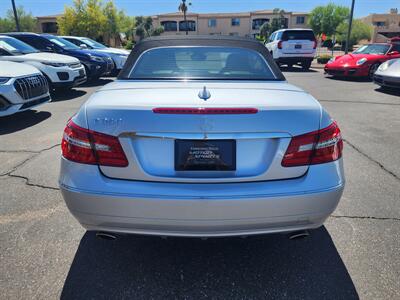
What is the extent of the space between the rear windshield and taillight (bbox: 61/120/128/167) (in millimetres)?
16541

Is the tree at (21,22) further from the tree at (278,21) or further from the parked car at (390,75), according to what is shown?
the parked car at (390,75)

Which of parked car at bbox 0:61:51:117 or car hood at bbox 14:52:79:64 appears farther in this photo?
car hood at bbox 14:52:79:64

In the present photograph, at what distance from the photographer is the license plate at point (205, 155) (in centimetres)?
193

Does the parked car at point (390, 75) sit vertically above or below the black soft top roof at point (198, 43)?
below

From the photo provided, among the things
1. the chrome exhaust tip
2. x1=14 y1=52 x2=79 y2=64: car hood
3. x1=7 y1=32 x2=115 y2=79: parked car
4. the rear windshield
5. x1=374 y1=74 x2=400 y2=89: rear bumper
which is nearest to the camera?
the chrome exhaust tip

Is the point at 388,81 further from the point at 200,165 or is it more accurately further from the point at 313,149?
the point at 200,165

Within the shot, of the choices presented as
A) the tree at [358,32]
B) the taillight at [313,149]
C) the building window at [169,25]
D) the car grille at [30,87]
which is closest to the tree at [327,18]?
the tree at [358,32]

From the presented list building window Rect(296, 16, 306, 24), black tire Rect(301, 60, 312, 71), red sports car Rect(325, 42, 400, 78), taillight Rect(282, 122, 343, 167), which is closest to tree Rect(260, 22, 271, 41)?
building window Rect(296, 16, 306, 24)

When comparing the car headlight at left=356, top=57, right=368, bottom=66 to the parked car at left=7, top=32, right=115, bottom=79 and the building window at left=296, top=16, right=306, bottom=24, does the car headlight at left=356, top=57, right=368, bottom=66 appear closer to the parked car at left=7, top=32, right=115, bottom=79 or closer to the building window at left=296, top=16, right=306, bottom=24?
the parked car at left=7, top=32, right=115, bottom=79

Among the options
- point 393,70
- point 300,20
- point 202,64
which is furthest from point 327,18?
point 202,64

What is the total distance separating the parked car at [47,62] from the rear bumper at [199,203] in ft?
25.6

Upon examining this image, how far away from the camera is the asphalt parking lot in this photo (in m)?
2.22

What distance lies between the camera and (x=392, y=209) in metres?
3.26

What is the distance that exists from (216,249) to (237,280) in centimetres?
37
